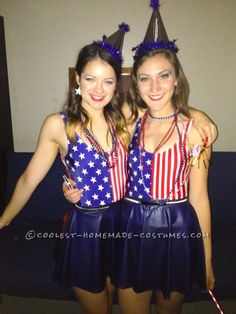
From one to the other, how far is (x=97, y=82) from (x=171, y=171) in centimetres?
68

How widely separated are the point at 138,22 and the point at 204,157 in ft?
6.93

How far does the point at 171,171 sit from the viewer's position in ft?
5.15

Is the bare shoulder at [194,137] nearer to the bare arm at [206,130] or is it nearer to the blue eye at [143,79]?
the bare arm at [206,130]

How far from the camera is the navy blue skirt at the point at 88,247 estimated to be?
1608 millimetres

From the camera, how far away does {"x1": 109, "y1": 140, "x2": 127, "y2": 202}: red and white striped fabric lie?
1648 millimetres

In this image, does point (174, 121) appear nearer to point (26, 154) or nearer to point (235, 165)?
point (235, 165)

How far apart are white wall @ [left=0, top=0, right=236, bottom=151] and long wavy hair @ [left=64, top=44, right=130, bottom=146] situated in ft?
5.03

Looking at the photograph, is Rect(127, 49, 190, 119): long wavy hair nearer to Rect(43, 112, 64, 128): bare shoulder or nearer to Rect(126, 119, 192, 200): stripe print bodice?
Rect(126, 119, 192, 200): stripe print bodice

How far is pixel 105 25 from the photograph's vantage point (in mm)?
2982

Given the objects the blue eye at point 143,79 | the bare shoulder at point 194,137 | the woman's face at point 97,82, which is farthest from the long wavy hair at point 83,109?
the bare shoulder at point 194,137

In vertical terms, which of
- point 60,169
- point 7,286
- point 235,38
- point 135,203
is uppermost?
point 235,38

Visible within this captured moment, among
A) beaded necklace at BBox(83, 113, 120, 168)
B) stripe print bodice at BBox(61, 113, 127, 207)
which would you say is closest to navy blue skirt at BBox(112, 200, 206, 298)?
stripe print bodice at BBox(61, 113, 127, 207)

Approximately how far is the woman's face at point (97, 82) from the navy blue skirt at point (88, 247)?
0.66 meters

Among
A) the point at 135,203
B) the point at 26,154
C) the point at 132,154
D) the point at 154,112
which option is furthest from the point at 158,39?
the point at 26,154
